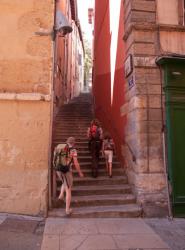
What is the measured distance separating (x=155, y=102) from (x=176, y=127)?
79cm

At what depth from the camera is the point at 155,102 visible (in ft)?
25.7

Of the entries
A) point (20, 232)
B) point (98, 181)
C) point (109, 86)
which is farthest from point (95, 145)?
point (20, 232)

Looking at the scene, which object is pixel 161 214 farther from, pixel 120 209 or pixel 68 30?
pixel 68 30

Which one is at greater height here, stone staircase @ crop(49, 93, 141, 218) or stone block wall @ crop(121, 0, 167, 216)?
stone block wall @ crop(121, 0, 167, 216)

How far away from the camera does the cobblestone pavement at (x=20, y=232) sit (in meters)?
5.23

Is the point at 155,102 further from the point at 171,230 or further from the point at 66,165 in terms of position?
the point at 171,230

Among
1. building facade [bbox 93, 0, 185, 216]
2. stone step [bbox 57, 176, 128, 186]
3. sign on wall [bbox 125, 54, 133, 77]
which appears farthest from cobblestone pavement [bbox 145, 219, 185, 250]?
sign on wall [bbox 125, 54, 133, 77]

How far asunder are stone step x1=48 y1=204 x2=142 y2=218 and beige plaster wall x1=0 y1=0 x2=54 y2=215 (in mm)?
408

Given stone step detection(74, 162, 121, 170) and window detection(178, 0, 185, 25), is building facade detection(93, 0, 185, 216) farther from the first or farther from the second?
stone step detection(74, 162, 121, 170)

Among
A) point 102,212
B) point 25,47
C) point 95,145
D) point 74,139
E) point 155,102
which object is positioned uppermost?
point 25,47

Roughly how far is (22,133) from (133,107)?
9.17ft

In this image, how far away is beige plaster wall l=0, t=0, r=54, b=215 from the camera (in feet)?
23.7

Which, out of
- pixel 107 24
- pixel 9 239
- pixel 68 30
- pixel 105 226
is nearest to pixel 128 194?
pixel 105 226

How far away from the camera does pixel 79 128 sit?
501 inches
